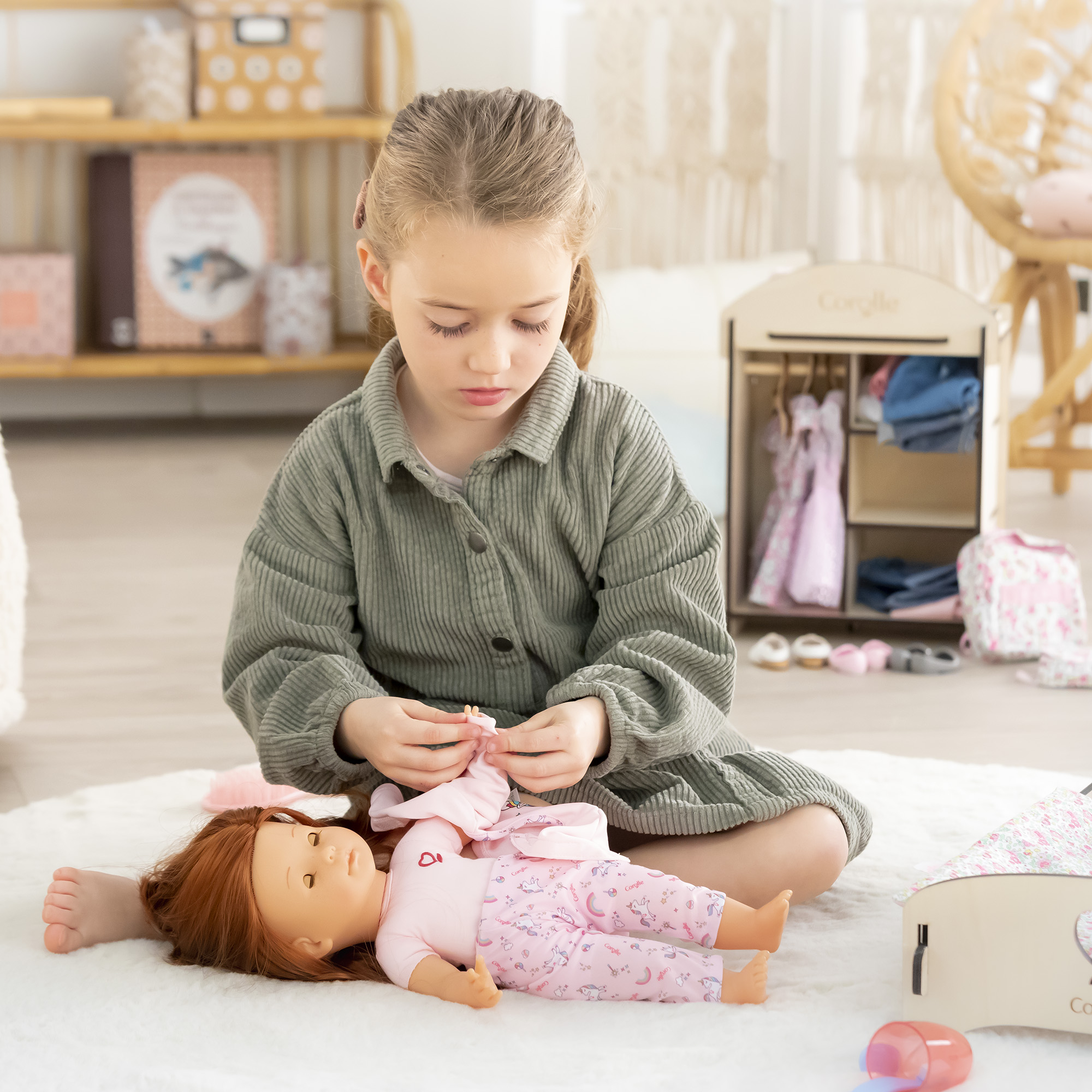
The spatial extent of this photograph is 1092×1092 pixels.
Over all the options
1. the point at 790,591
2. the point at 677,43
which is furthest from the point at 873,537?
the point at 677,43

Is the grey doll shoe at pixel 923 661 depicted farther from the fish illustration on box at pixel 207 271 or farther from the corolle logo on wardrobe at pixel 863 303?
the fish illustration on box at pixel 207 271

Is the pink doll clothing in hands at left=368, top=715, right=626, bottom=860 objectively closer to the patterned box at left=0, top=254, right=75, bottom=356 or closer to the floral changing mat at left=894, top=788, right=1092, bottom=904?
the floral changing mat at left=894, top=788, right=1092, bottom=904

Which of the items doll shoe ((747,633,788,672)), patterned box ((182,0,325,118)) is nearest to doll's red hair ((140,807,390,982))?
doll shoe ((747,633,788,672))

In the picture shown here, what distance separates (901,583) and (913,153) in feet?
4.19

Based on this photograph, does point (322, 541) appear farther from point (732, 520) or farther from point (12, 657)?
point (732, 520)

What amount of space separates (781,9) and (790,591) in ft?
5.24

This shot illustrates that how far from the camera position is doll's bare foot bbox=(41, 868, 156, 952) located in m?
0.97

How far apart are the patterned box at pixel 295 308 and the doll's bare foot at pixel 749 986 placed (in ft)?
8.07

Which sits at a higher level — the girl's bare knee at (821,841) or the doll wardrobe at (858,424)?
the doll wardrobe at (858,424)

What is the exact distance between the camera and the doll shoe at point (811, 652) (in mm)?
1737

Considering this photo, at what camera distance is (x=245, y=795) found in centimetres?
127

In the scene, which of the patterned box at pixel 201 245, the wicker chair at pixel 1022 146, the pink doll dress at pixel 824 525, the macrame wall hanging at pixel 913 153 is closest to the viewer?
the pink doll dress at pixel 824 525

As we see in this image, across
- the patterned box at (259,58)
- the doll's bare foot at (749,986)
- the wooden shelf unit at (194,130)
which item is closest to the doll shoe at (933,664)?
the doll's bare foot at (749,986)

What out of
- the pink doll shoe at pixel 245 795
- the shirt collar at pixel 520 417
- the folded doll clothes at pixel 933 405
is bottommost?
the pink doll shoe at pixel 245 795
